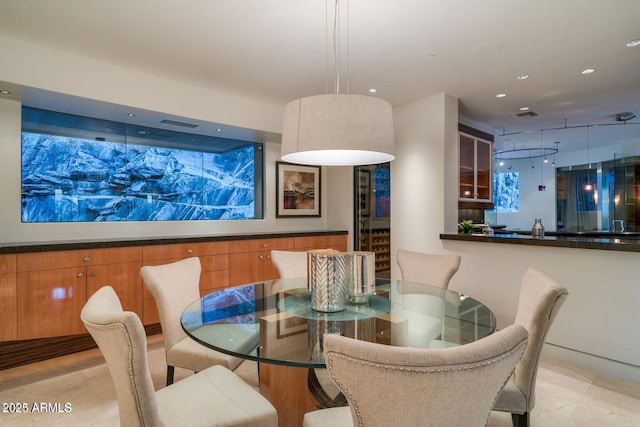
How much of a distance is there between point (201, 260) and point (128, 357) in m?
2.76

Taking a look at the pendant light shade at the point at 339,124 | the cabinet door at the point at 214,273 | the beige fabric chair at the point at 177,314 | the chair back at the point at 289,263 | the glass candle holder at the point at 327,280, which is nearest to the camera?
the pendant light shade at the point at 339,124

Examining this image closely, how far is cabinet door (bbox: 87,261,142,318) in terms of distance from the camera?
3.18 meters

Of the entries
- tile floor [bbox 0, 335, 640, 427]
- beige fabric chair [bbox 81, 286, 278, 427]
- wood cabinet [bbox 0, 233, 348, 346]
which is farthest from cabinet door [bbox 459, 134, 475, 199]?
beige fabric chair [bbox 81, 286, 278, 427]

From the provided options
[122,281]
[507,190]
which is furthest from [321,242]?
[507,190]

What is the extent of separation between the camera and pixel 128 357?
3.72 ft

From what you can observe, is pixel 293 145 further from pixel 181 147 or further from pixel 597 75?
pixel 597 75

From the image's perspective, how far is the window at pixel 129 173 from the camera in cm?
344

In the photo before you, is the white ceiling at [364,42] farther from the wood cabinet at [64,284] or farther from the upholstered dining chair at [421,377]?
the upholstered dining chair at [421,377]

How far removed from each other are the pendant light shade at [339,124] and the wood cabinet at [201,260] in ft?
7.60

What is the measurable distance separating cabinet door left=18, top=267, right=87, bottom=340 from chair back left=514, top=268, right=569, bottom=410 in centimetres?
342

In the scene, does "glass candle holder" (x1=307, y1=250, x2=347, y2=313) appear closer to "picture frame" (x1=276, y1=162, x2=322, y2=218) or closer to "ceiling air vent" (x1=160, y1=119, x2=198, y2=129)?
"ceiling air vent" (x1=160, y1=119, x2=198, y2=129)

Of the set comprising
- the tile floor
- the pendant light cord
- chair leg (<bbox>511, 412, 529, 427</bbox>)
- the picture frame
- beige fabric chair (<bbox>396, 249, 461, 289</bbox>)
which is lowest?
the tile floor

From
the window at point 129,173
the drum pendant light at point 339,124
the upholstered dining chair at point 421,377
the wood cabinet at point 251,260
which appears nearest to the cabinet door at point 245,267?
the wood cabinet at point 251,260

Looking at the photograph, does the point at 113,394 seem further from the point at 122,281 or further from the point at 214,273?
the point at 214,273
